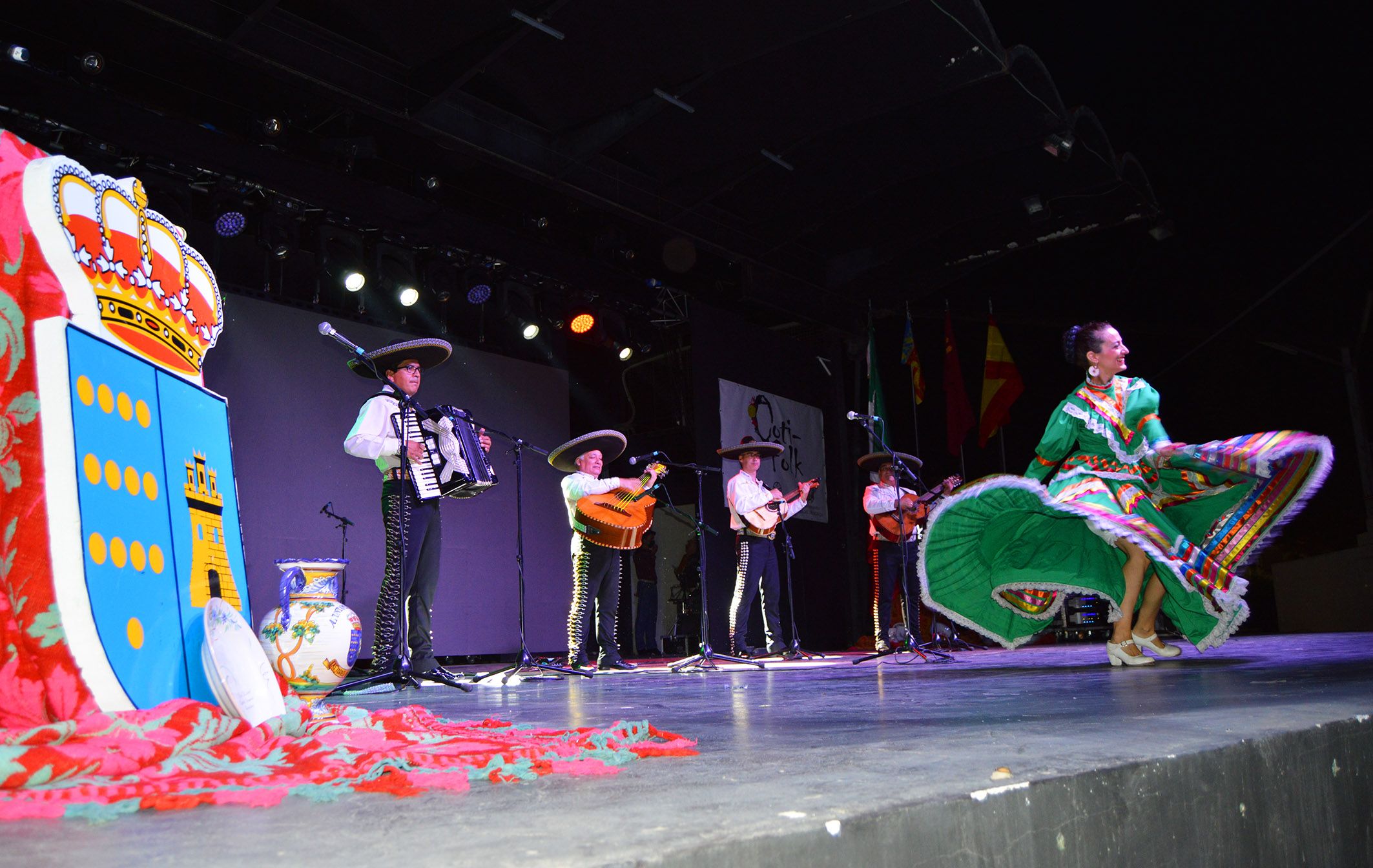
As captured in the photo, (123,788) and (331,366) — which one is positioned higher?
(331,366)

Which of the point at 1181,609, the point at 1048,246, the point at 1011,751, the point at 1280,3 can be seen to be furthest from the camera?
the point at 1048,246

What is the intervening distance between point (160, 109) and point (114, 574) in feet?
18.4

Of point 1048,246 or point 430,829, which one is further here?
point 1048,246

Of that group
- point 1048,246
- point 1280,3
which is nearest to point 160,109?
point 1280,3

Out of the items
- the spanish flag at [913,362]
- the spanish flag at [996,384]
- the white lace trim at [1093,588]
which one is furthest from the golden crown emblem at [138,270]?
the spanish flag at [996,384]

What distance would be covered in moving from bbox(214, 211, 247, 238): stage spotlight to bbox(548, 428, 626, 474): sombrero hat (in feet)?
8.92

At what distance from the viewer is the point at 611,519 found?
6395mm

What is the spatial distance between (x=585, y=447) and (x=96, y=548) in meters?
4.82

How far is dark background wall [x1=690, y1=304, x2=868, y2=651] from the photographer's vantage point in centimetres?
934

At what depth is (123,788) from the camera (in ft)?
4.29

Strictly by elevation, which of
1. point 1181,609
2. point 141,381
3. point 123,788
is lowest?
point 1181,609

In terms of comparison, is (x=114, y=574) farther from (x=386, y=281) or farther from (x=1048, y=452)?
(x=386, y=281)

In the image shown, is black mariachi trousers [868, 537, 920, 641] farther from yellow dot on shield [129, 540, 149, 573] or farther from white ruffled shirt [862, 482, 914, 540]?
yellow dot on shield [129, 540, 149, 573]

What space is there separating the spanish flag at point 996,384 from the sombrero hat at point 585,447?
588cm
